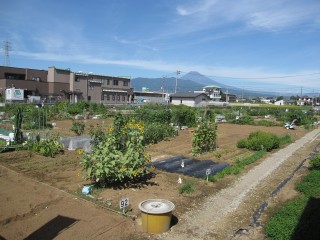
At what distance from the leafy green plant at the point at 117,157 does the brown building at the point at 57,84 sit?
36.2 m

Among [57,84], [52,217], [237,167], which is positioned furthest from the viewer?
[57,84]

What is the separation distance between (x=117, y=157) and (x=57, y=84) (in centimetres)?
3901

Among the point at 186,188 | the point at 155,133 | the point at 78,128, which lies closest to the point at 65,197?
the point at 186,188

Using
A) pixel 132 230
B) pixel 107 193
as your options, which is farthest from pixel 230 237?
pixel 107 193

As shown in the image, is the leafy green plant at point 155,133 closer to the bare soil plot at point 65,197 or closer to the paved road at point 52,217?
the bare soil plot at point 65,197

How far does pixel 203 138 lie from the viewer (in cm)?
1228

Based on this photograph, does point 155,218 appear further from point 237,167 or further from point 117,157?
point 237,167

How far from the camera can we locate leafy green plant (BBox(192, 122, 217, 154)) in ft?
40.2

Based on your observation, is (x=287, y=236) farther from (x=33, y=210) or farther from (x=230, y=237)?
(x=33, y=210)

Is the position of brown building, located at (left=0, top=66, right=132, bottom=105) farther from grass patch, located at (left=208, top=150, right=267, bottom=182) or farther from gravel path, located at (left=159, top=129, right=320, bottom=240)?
gravel path, located at (left=159, top=129, right=320, bottom=240)

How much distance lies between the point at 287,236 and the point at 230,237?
995 mm

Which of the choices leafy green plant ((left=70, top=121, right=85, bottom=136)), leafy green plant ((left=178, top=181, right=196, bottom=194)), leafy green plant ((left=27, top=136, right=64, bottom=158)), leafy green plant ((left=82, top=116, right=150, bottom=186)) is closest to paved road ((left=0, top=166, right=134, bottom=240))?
leafy green plant ((left=82, top=116, right=150, bottom=186))

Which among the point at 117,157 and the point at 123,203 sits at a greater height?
the point at 117,157

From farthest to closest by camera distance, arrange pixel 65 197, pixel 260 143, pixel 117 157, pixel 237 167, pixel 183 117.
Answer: pixel 183 117 → pixel 260 143 → pixel 237 167 → pixel 117 157 → pixel 65 197
